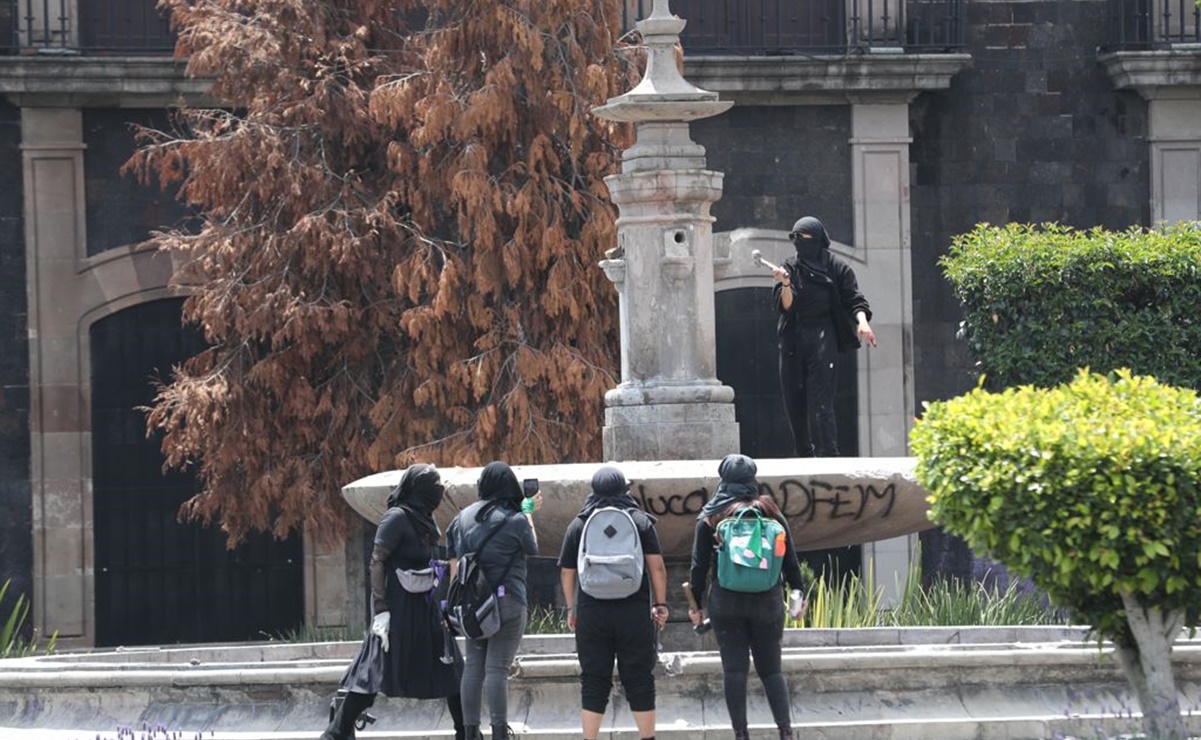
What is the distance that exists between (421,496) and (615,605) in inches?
46.8

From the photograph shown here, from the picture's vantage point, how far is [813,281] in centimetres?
1284

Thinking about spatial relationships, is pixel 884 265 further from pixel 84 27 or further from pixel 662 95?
pixel 662 95

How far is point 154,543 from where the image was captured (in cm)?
1927

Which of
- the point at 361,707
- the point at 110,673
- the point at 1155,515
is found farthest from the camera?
the point at 110,673

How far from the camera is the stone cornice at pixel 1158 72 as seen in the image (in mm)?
19672

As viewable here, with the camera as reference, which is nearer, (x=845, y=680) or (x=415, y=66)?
(x=845, y=680)

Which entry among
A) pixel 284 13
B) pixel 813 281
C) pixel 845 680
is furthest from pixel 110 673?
pixel 284 13

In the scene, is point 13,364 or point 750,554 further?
point 13,364

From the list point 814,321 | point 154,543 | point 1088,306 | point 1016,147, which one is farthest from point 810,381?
point 154,543

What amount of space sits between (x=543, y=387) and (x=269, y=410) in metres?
2.18

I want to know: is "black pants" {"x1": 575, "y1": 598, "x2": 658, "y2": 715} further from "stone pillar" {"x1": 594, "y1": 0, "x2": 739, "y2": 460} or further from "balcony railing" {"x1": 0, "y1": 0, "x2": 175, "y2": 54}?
"balcony railing" {"x1": 0, "y1": 0, "x2": 175, "y2": 54}

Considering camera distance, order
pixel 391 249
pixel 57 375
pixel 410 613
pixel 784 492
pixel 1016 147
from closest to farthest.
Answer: pixel 410 613
pixel 784 492
pixel 391 249
pixel 57 375
pixel 1016 147

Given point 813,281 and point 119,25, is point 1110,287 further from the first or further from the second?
point 119,25

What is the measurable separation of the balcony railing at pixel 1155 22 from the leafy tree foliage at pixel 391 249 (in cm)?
519
